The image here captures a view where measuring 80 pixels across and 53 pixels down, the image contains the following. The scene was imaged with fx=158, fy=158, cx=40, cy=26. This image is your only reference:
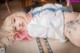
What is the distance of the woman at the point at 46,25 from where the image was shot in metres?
1.44

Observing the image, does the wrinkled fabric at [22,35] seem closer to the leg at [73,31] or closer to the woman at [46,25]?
the woman at [46,25]

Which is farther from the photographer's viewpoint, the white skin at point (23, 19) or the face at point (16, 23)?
the face at point (16, 23)

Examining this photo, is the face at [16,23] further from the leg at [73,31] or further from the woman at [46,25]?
the leg at [73,31]

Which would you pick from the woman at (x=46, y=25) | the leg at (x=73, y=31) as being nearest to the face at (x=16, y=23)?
the woman at (x=46, y=25)

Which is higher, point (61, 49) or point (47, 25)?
point (47, 25)

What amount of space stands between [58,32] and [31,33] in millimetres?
262

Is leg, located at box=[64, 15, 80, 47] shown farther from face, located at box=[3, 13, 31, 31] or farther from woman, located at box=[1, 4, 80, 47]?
face, located at box=[3, 13, 31, 31]

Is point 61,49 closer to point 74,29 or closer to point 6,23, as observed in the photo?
point 74,29

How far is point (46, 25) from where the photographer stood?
58.3 inches

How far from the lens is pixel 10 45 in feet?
4.87

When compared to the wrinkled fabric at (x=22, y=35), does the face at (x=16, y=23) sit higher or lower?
higher

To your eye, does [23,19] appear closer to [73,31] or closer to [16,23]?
[16,23]

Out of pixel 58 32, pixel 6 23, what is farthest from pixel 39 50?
pixel 6 23

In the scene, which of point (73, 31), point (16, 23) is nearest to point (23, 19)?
point (16, 23)
